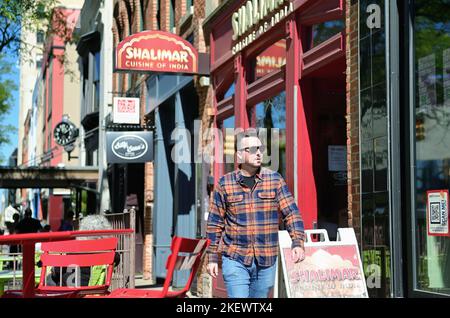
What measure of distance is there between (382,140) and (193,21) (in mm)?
7758

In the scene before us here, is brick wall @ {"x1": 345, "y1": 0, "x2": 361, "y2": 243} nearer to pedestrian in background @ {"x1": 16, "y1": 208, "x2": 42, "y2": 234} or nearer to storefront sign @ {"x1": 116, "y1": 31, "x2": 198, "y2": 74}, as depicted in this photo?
storefront sign @ {"x1": 116, "y1": 31, "x2": 198, "y2": 74}

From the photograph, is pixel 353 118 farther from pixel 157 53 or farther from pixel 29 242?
pixel 157 53

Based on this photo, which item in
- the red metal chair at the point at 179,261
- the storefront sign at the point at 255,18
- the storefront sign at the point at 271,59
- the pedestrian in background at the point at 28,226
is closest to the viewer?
the red metal chair at the point at 179,261

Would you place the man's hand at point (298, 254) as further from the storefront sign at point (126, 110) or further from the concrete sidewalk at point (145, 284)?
the storefront sign at point (126, 110)

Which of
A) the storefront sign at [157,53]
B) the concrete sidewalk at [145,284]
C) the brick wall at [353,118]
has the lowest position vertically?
the concrete sidewalk at [145,284]

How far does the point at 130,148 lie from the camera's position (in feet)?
54.7

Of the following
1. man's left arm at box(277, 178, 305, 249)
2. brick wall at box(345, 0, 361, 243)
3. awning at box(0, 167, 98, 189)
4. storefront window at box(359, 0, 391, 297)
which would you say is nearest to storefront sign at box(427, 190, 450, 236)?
storefront window at box(359, 0, 391, 297)

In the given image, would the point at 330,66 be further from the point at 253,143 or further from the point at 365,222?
the point at 253,143

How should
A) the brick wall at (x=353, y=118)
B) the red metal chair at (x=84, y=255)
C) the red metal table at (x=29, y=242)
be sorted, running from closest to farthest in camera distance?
the red metal table at (x=29, y=242) → the red metal chair at (x=84, y=255) → the brick wall at (x=353, y=118)

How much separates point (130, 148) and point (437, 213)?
1107 centimetres

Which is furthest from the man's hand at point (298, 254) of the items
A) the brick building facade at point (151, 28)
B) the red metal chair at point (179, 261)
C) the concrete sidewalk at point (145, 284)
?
the concrete sidewalk at point (145, 284)

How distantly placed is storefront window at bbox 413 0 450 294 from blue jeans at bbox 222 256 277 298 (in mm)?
1633

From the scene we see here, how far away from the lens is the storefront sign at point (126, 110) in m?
18.3

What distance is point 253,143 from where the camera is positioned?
18.3ft
